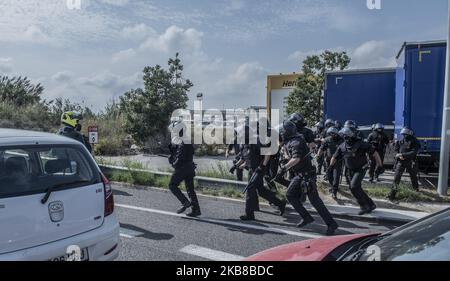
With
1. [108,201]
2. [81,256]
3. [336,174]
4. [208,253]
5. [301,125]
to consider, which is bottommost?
[208,253]

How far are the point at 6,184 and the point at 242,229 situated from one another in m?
3.81

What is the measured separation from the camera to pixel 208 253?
5258mm

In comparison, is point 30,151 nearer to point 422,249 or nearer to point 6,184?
point 6,184

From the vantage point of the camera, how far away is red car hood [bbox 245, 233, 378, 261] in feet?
8.80

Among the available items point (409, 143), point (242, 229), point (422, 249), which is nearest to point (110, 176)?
point (242, 229)

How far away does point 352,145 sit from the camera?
7398mm

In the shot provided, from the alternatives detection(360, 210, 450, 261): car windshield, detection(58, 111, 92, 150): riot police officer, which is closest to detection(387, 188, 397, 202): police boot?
detection(360, 210, 450, 261): car windshield

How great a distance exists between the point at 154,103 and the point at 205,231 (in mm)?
11995

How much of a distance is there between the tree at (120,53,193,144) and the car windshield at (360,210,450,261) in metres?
15.2

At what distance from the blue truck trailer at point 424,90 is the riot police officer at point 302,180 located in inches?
193

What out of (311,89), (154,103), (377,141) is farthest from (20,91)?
(377,141)

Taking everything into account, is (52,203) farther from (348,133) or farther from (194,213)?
(348,133)

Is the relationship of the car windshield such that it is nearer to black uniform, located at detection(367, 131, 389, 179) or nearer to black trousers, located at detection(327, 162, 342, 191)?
black trousers, located at detection(327, 162, 342, 191)
